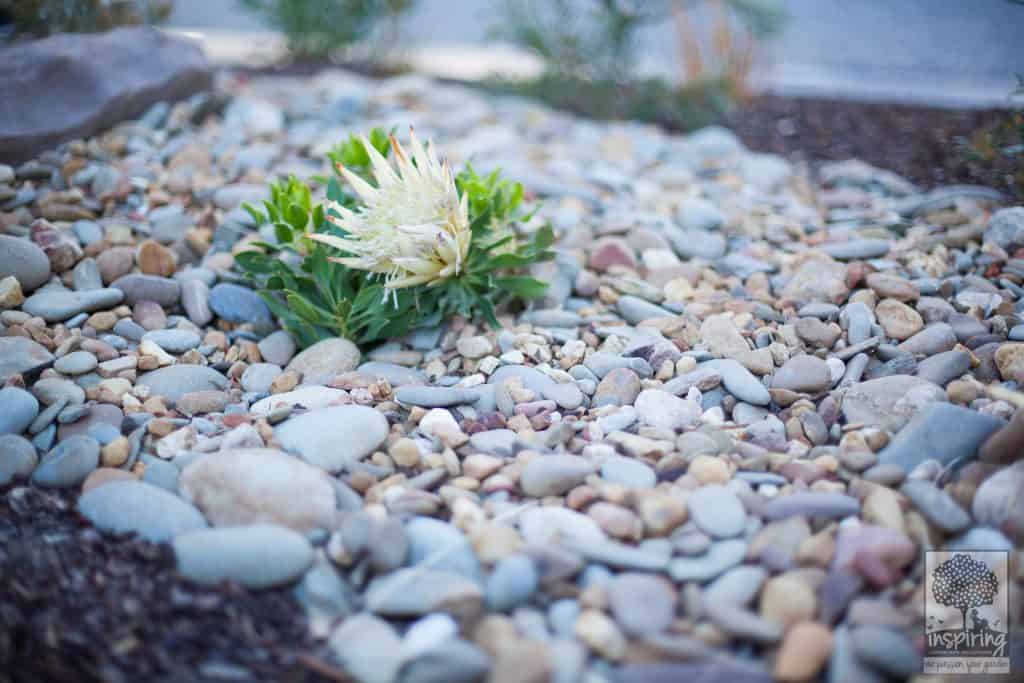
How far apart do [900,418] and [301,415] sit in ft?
4.95

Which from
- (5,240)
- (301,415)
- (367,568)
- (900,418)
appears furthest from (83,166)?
(900,418)

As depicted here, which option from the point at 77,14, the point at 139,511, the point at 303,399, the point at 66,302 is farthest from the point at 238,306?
the point at 77,14

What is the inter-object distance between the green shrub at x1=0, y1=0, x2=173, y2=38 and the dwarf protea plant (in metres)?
2.14

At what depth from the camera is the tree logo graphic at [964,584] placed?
157 centimetres

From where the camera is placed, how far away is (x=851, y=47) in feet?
18.2

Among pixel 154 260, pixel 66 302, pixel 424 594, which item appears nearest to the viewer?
pixel 424 594

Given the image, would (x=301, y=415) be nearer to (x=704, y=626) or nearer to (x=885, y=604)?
(x=704, y=626)

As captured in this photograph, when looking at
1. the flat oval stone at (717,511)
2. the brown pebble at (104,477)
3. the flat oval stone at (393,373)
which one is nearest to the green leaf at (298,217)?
the flat oval stone at (393,373)

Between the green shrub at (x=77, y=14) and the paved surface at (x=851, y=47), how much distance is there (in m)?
0.60

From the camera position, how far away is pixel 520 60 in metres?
5.89

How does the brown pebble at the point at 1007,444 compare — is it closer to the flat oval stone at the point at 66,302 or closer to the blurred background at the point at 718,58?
the blurred background at the point at 718,58

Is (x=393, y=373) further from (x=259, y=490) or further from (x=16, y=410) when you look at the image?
(x=16, y=410)

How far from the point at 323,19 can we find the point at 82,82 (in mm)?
2108

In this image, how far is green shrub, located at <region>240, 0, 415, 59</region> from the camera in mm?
5145
